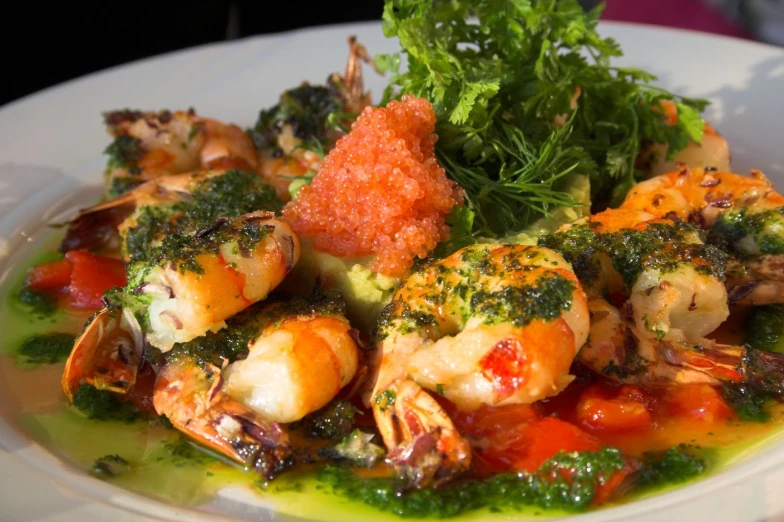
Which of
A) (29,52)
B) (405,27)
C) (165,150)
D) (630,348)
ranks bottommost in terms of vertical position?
(29,52)

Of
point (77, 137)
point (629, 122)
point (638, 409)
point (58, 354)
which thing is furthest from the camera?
point (77, 137)

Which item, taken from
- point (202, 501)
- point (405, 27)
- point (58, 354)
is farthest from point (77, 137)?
point (202, 501)

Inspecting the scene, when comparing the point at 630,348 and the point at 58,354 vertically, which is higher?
the point at 630,348

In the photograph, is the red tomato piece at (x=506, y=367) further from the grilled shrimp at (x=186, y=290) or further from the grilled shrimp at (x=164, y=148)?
the grilled shrimp at (x=164, y=148)

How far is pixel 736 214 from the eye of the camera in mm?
3254

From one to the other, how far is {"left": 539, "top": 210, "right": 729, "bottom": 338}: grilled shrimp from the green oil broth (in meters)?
0.43

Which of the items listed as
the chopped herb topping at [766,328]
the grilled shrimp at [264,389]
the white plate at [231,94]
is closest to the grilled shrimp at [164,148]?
the white plate at [231,94]

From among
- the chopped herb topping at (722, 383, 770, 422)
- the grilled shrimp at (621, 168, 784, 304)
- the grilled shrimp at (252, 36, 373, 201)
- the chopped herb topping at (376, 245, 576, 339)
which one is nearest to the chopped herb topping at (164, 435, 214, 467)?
the chopped herb topping at (376, 245, 576, 339)

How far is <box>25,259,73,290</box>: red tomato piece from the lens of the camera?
3.82m

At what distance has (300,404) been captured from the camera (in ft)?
8.38

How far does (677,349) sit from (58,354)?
99.6 inches

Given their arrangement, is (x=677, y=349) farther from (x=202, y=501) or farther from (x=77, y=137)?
(x=77, y=137)

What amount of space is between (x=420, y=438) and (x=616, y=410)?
837mm

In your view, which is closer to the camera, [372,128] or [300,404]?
[300,404]
